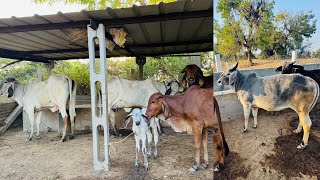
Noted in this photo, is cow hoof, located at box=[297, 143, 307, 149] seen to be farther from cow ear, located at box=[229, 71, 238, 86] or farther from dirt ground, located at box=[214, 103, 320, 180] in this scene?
cow ear, located at box=[229, 71, 238, 86]

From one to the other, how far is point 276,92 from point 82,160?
344 cm

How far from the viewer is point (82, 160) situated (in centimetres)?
392

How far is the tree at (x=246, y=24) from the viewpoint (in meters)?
0.96

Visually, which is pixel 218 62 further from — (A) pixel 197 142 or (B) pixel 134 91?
(B) pixel 134 91

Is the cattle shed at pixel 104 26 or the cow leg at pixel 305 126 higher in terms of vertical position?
the cattle shed at pixel 104 26

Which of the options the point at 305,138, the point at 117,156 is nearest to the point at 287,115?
the point at 305,138

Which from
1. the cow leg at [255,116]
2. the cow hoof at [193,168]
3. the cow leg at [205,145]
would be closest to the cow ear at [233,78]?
the cow leg at [255,116]

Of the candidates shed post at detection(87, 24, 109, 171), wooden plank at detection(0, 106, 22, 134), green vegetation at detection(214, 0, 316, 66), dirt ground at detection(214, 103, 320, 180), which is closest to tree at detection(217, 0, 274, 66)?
green vegetation at detection(214, 0, 316, 66)

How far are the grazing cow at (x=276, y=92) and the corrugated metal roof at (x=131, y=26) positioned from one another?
6.30 ft

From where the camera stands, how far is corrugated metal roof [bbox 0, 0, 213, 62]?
3076 mm

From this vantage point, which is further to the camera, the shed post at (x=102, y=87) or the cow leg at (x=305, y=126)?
the shed post at (x=102, y=87)

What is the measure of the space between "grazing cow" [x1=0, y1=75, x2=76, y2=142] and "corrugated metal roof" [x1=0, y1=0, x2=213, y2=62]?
676mm

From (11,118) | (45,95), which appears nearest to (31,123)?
(45,95)

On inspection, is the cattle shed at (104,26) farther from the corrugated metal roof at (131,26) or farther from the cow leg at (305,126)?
the cow leg at (305,126)
